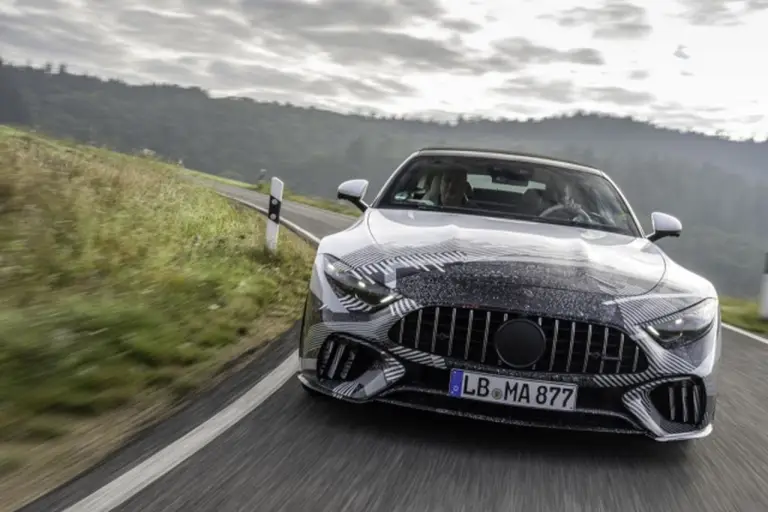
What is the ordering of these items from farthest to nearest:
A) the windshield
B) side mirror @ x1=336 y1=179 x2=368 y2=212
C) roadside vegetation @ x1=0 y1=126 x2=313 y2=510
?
side mirror @ x1=336 y1=179 x2=368 y2=212
the windshield
roadside vegetation @ x1=0 y1=126 x2=313 y2=510

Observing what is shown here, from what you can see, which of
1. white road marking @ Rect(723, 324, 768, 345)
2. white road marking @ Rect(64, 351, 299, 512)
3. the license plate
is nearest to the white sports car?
the license plate

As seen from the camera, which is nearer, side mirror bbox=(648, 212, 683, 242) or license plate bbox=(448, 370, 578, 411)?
license plate bbox=(448, 370, 578, 411)

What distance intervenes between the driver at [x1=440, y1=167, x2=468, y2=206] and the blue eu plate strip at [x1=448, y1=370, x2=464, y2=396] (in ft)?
6.42

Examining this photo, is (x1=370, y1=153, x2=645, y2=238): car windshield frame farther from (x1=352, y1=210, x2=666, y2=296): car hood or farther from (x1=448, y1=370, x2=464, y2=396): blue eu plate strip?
(x1=448, y1=370, x2=464, y2=396): blue eu plate strip

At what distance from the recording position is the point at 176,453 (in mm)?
3441

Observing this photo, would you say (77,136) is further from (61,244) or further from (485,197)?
(485,197)

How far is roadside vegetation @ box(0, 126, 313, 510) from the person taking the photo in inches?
152

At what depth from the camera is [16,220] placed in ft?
25.1

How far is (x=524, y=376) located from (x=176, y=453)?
141 cm

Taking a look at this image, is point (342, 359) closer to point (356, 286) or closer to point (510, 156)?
point (356, 286)

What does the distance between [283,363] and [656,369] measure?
7.74 feet

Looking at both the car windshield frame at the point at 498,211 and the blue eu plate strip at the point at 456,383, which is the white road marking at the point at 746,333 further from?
the blue eu plate strip at the point at 456,383

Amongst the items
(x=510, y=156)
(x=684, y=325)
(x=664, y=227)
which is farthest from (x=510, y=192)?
(x=684, y=325)

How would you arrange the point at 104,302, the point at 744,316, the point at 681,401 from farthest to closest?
Answer: the point at 744,316 < the point at 104,302 < the point at 681,401
